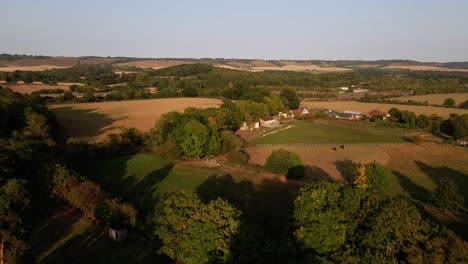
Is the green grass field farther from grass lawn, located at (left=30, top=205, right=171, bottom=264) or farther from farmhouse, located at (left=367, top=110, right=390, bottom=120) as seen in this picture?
grass lawn, located at (left=30, top=205, right=171, bottom=264)

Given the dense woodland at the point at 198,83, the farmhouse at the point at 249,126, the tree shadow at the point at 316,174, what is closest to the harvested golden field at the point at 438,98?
the dense woodland at the point at 198,83

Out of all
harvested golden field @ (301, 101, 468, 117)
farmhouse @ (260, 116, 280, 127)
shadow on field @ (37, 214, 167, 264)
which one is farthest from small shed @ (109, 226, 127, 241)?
harvested golden field @ (301, 101, 468, 117)

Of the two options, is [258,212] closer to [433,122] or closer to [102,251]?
[102,251]

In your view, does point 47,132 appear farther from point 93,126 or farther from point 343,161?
point 343,161

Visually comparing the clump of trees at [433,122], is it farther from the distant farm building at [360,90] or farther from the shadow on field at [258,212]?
the distant farm building at [360,90]

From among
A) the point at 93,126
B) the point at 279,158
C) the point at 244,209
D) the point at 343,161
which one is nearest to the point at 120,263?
the point at 244,209
